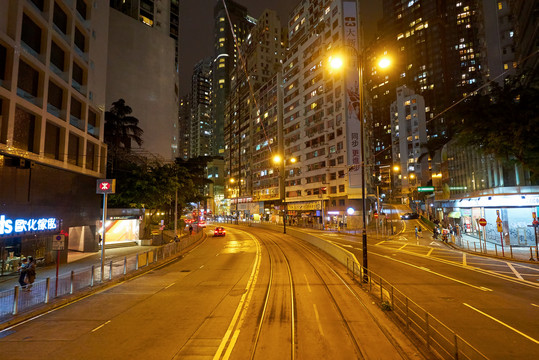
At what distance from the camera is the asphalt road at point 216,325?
777 centimetres

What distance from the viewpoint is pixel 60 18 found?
24625mm

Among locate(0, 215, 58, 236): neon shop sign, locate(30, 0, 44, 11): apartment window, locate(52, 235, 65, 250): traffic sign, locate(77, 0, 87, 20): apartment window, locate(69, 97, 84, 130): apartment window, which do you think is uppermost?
locate(77, 0, 87, 20): apartment window

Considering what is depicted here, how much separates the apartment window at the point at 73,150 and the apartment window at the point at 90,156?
174 cm

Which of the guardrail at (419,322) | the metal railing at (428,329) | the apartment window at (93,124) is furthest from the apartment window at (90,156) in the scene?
the metal railing at (428,329)

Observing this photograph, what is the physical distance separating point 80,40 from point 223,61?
156726 millimetres

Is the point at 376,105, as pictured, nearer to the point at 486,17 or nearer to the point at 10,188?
the point at 486,17

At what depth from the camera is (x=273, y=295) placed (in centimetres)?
1345

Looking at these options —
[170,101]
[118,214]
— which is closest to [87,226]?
[118,214]

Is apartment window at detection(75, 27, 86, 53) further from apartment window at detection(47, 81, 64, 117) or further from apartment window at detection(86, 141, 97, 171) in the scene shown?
apartment window at detection(86, 141, 97, 171)

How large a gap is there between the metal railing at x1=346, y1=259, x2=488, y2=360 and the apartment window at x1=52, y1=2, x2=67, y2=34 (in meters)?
28.9

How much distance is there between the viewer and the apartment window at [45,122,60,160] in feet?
72.4

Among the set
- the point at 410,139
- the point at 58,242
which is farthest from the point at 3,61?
the point at 410,139

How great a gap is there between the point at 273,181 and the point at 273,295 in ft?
243

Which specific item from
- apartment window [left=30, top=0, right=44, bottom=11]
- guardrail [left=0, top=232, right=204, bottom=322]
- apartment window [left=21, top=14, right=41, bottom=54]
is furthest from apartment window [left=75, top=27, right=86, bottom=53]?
guardrail [left=0, top=232, right=204, bottom=322]
